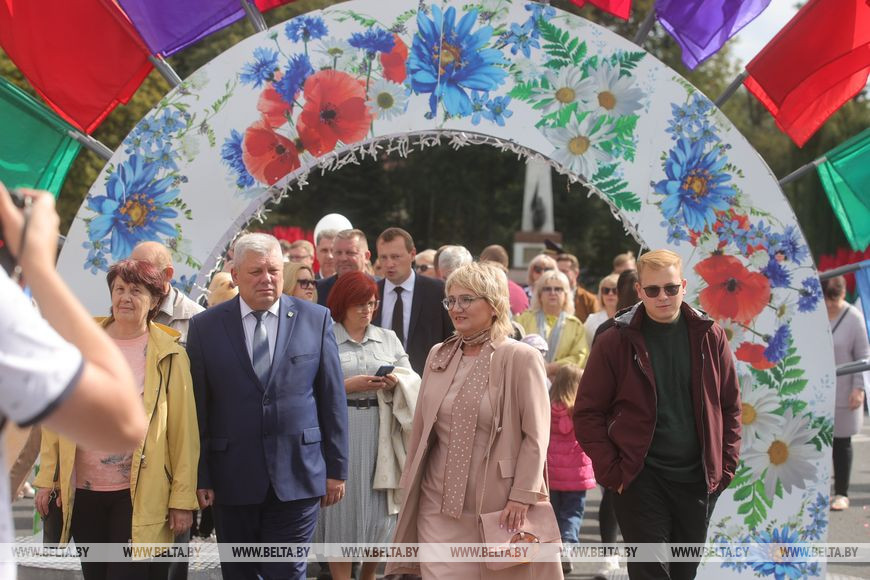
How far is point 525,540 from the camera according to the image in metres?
4.65

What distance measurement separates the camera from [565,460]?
701cm

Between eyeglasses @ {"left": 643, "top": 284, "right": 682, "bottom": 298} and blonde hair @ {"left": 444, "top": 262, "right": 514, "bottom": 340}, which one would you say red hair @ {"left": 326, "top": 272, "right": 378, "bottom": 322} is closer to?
blonde hair @ {"left": 444, "top": 262, "right": 514, "bottom": 340}

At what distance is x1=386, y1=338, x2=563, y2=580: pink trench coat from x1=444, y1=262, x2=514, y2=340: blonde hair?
107 mm

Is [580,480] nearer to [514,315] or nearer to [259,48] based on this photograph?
[514,315]

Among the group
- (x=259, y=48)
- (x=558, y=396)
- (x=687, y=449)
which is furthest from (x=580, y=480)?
(x=259, y=48)

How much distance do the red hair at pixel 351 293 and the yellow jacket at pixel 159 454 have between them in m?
1.30

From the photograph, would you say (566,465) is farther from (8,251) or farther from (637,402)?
(8,251)

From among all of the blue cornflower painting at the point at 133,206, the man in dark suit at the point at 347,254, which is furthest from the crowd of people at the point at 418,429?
the man in dark suit at the point at 347,254

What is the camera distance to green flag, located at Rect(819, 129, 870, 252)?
6.50m

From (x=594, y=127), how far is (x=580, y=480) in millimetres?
2107

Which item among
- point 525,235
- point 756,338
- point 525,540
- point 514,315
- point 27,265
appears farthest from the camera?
point 525,235

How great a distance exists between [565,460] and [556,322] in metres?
1.41

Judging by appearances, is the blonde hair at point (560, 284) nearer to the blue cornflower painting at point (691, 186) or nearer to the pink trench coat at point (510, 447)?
the blue cornflower painting at point (691, 186)

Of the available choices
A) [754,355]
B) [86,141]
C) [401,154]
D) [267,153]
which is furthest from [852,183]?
[86,141]
